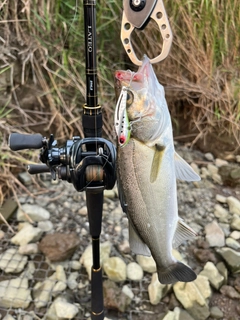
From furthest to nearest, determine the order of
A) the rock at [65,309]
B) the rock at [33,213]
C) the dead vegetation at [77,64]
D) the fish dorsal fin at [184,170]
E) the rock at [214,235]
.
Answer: the dead vegetation at [77,64]
the rock at [33,213]
the rock at [214,235]
the rock at [65,309]
the fish dorsal fin at [184,170]

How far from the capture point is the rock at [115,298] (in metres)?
1.55

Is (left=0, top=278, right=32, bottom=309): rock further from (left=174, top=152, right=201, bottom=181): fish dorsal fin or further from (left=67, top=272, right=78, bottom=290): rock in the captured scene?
(left=174, top=152, right=201, bottom=181): fish dorsal fin

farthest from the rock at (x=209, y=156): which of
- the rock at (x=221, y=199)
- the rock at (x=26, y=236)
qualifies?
the rock at (x=26, y=236)

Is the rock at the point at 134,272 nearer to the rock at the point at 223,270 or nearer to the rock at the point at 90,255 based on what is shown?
the rock at the point at 90,255

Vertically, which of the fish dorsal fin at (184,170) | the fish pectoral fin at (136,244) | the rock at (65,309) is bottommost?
the rock at (65,309)

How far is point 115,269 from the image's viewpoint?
1666mm

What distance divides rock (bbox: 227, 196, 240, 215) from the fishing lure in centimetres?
144

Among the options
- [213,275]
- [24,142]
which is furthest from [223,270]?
[24,142]

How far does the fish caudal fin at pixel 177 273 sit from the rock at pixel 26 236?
103 centimetres

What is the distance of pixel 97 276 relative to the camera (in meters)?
1.25

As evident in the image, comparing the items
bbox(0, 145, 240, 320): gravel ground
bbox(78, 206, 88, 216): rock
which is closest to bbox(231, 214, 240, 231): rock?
bbox(0, 145, 240, 320): gravel ground

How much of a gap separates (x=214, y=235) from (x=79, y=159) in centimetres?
115

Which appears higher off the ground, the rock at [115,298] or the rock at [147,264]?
the rock at [147,264]

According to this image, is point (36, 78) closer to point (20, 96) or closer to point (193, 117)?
point (20, 96)
